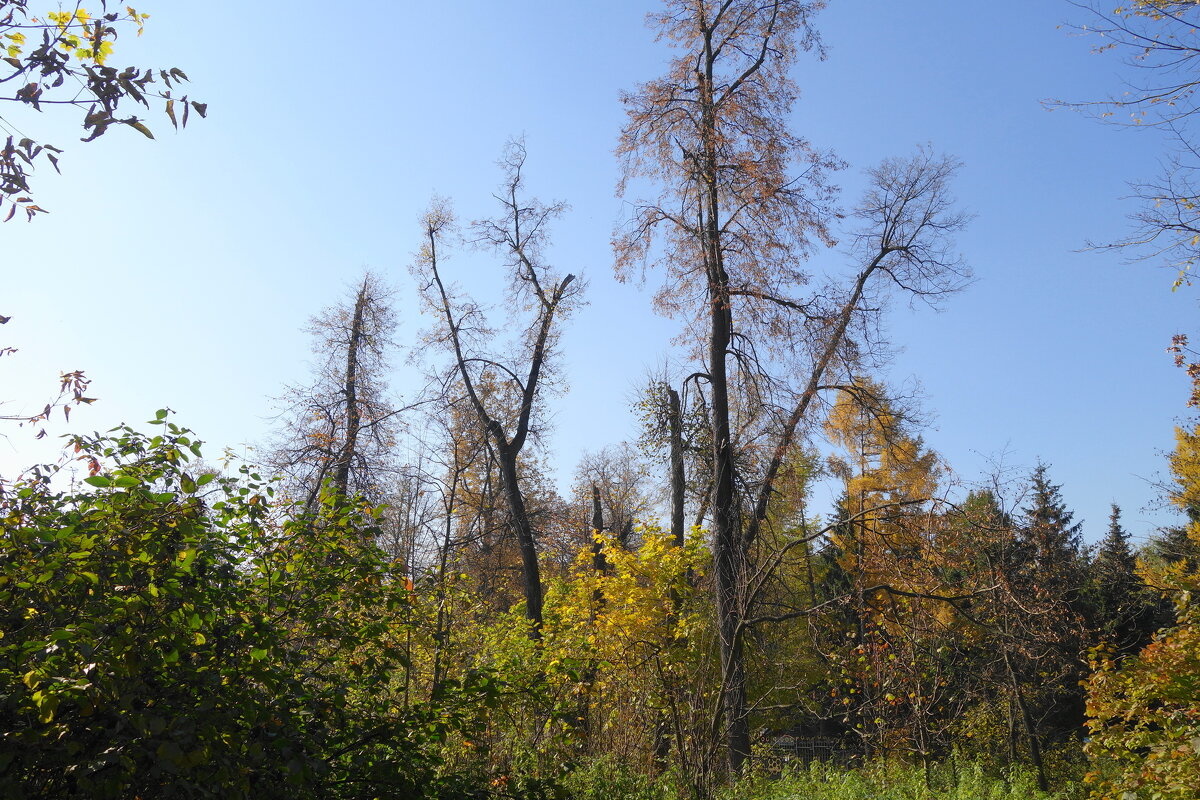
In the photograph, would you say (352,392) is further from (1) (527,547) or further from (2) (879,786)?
(2) (879,786)

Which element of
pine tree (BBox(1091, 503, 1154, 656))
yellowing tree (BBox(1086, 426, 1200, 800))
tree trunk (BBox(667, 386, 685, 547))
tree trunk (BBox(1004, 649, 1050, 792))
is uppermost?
tree trunk (BBox(667, 386, 685, 547))

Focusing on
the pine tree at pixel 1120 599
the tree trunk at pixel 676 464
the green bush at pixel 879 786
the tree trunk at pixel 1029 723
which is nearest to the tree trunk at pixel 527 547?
the tree trunk at pixel 676 464

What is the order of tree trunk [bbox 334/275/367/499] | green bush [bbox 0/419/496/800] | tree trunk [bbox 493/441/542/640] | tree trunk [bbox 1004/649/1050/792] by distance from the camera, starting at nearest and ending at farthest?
green bush [bbox 0/419/496/800] → tree trunk [bbox 1004/649/1050/792] → tree trunk [bbox 493/441/542/640] → tree trunk [bbox 334/275/367/499]

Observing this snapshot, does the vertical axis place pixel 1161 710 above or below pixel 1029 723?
above

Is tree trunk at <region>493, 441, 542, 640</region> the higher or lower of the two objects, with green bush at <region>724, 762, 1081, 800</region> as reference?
higher

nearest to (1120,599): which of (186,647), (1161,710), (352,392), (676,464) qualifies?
(676,464)

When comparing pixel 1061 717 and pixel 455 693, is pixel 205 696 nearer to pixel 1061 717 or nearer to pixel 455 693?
pixel 455 693

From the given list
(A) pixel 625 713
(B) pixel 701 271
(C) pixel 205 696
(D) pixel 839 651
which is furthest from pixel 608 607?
(C) pixel 205 696

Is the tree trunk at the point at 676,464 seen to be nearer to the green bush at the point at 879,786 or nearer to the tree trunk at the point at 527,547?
the tree trunk at the point at 527,547

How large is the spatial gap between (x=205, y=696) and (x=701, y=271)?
10690 mm

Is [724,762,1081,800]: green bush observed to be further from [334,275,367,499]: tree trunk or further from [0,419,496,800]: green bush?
[334,275,367,499]: tree trunk

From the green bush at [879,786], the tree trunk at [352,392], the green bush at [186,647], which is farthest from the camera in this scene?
the tree trunk at [352,392]

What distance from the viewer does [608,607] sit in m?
11.9

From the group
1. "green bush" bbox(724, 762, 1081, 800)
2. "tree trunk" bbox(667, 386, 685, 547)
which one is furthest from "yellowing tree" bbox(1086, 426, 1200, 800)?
"tree trunk" bbox(667, 386, 685, 547)
